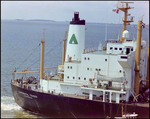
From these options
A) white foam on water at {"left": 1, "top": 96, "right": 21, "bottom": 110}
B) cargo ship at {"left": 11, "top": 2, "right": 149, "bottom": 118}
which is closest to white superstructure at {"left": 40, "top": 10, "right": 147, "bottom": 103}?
cargo ship at {"left": 11, "top": 2, "right": 149, "bottom": 118}

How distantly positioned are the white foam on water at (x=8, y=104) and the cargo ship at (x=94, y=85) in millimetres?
2149

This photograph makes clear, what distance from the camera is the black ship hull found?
20844 millimetres

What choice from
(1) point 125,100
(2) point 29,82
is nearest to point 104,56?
(1) point 125,100

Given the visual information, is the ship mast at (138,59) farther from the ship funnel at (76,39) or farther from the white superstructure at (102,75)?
the ship funnel at (76,39)

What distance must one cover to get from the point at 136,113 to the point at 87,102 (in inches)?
139

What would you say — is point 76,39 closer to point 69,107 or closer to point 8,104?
point 69,107

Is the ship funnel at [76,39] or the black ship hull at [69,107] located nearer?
the black ship hull at [69,107]

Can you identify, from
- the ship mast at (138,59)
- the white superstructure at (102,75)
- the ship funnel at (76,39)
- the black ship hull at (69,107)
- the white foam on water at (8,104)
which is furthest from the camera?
the white foam on water at (8,104)

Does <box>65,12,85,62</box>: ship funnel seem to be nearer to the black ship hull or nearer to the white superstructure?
the white superstructure

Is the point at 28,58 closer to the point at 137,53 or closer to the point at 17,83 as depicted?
the point at 17,83

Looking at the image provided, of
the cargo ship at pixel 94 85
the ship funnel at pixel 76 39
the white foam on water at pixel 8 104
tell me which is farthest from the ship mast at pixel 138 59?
the white foam on water at pixel 8 104

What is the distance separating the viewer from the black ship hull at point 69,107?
20844 mm

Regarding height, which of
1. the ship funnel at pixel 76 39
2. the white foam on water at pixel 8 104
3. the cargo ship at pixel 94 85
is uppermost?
the ship funnel at pixel 76 39

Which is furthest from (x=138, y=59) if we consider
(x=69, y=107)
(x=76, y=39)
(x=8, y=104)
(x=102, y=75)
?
(x=8, y=104)
